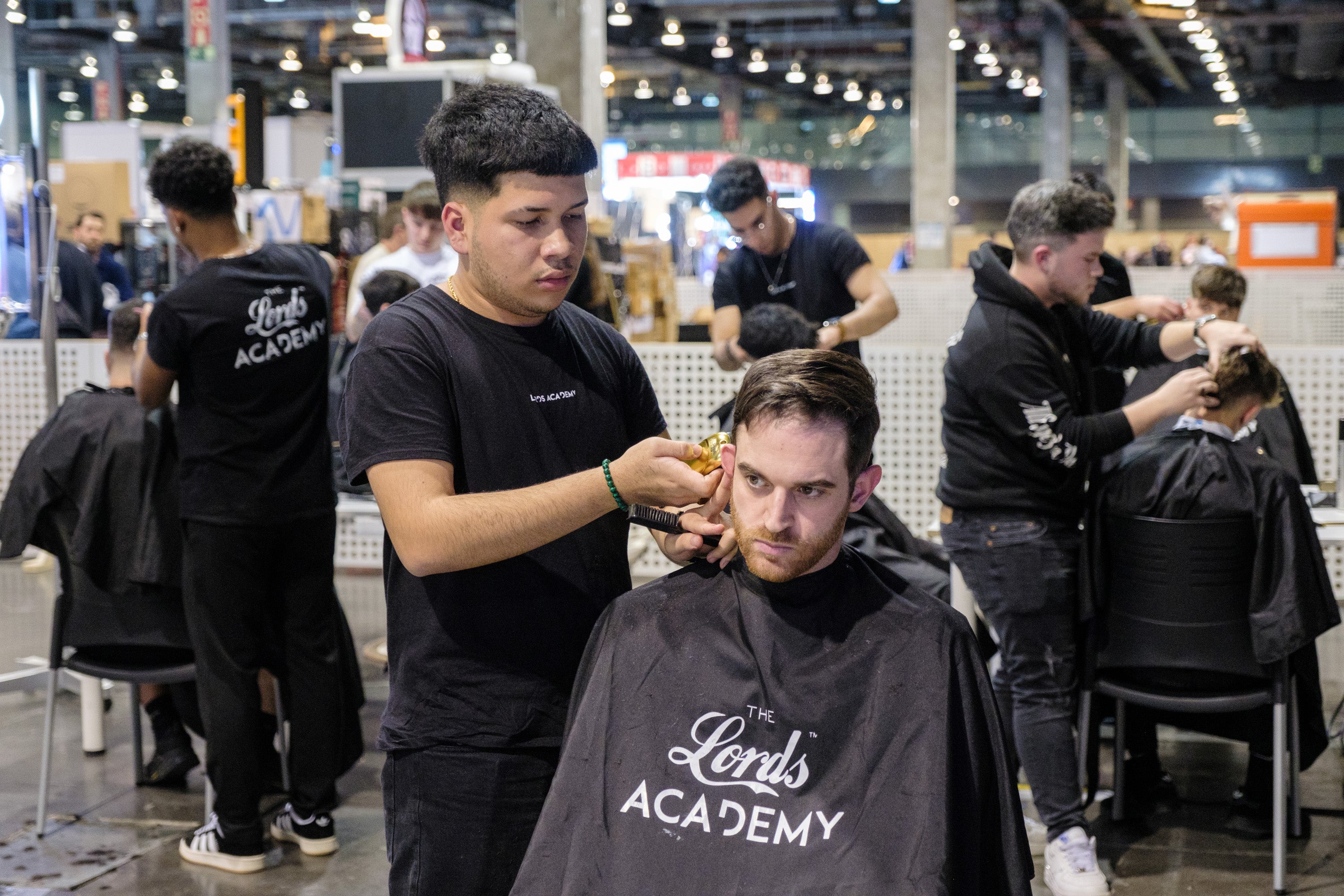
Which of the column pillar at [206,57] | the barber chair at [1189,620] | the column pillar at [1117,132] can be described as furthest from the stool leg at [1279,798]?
the column pillar at [1117,132]

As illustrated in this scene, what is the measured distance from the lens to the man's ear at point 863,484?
66.6 inches

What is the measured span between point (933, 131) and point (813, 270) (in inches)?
473

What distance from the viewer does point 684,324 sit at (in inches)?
319

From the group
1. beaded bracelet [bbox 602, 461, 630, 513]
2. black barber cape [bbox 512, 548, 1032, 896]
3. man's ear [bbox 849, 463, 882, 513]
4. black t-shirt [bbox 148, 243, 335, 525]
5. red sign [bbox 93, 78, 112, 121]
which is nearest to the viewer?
beaded bracelet [bbox 602, 461, 630, 513]

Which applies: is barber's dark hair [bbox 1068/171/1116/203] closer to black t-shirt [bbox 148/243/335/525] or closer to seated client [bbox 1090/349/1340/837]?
seated client [bbox 1090/349/1340/837]

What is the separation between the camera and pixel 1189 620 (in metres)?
3.01

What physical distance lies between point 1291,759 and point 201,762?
292 cm

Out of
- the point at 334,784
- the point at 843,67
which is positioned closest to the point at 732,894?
the point at 334,784

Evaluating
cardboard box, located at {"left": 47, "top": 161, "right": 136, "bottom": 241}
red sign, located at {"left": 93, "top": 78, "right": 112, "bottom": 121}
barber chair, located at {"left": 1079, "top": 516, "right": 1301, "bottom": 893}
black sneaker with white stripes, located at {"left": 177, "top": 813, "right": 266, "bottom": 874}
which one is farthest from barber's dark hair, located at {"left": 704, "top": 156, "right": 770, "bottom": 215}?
red sign, located at {"left": 93, "top": 78, "right": 112, "bottom": 121}

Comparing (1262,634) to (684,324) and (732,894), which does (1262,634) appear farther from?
A: (684,324)

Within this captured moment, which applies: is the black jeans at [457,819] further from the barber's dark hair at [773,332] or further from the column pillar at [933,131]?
the column pillar at [933,131]

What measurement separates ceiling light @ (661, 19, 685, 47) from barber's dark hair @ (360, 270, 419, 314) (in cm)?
1659

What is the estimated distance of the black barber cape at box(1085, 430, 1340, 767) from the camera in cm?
293

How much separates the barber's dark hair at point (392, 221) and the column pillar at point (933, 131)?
10.9 m
